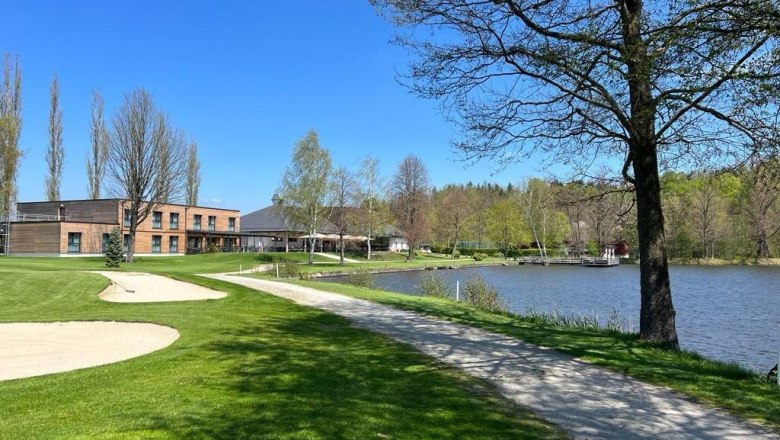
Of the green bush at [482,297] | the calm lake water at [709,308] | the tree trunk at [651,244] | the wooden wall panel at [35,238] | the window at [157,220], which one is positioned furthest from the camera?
the window at [157,220]

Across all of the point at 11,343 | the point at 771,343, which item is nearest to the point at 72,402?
the point at 11,343

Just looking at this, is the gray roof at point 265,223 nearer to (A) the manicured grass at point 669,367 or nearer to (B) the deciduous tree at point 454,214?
(B) the deciduous tree at point 454,214

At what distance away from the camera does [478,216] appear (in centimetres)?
8688

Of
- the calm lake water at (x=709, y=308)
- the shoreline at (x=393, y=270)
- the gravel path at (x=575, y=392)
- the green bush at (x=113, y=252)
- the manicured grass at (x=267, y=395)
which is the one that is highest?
the green bush at (x=113, y=252)

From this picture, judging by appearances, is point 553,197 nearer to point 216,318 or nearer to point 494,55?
point 494,55

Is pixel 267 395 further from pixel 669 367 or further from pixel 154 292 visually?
pixel 154 292

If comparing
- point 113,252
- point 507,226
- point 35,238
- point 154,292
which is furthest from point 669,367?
point 507,226

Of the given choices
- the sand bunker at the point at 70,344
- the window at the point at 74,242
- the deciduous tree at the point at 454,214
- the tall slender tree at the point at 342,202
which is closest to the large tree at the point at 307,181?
the tall slender tree at the point at 342,202

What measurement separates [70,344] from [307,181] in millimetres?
39343

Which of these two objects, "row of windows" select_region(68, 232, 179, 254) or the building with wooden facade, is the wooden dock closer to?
the building with wooden facade

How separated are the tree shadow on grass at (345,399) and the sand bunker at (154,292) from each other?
9489 mm

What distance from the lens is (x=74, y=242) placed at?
4719 centimetres

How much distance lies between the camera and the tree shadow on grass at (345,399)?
4605 millimetres

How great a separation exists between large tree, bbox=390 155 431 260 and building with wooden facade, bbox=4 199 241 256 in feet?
67.0
